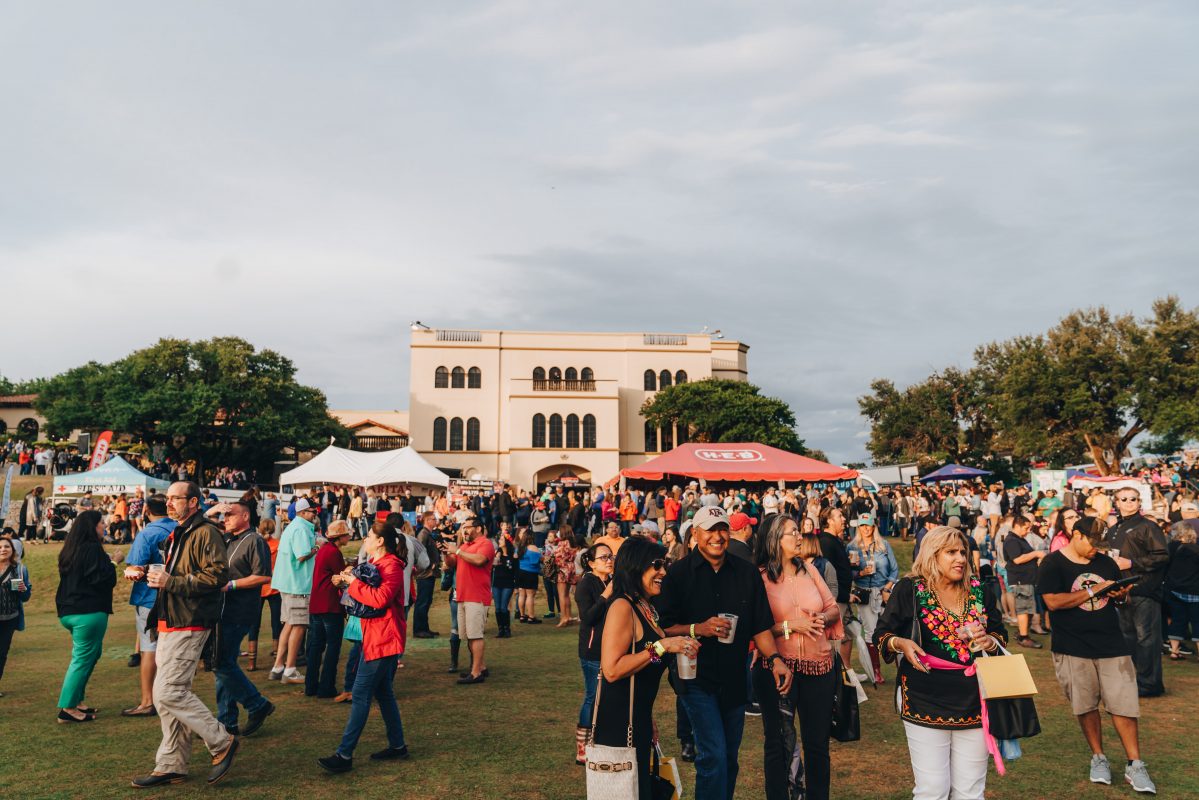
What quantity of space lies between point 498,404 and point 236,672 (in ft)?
162

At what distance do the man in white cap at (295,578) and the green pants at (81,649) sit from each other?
1718mm

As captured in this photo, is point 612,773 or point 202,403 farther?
point 202,403

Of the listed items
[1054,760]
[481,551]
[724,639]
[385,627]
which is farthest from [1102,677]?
[481,551]

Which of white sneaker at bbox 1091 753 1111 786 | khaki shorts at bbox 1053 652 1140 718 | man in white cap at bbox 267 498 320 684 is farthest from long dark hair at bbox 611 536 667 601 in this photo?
man in white cap at bbox 267 498 320 684

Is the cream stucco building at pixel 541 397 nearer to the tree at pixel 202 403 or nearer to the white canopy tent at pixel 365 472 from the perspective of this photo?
the tree at pixel 202 403

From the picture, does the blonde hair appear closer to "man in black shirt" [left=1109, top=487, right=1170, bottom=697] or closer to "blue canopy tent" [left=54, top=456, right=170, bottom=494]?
"man in black shirt" [left=1109, top=487, right=1170, bottom=697]

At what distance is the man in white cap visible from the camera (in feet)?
27.1

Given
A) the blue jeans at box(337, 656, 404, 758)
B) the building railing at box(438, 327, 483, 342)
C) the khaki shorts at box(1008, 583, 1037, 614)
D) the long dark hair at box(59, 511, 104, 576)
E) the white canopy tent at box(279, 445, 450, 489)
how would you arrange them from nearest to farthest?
the blue jeans at box(337, 656, 404, 758)
the long dark hair at box(59, 511, 104, 576)
the khaki shorts at box(1008, 583, 1037, 614)
the white canopy tent at box(279, 445, 450, 489)
the building railing at box(438, 327, 483, 342)

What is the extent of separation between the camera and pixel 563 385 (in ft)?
182

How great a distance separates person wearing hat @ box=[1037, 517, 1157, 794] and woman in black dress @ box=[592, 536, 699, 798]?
2941 millimetres

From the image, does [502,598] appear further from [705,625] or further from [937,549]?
[937,549]

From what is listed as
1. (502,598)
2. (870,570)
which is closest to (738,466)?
(502,598)

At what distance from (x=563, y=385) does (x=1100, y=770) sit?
5069 cm

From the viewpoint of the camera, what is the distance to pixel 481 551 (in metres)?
8.48
